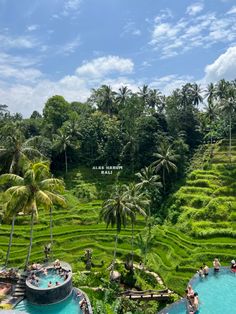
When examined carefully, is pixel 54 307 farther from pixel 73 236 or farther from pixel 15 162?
pixel 15 162

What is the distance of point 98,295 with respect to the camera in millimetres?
29781

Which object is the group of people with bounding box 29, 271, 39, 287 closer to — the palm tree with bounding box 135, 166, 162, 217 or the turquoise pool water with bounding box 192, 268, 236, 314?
the turquoise pool water with bounding box 192, 268, 236, 314

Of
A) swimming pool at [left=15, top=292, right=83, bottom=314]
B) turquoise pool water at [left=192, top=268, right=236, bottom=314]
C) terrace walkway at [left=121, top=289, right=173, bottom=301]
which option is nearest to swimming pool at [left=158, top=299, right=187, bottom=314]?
turquoise pool water at [left=192, top=268, right=236, bottom=314]

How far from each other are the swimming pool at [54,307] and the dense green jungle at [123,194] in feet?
6.73

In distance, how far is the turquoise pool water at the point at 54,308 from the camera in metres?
26.1

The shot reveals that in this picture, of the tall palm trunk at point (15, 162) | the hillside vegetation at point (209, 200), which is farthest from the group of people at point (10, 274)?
the hillside vegetation at point (209, 200)

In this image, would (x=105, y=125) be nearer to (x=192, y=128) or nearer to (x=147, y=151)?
(x=147, y=151)

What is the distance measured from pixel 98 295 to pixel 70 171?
43270mm

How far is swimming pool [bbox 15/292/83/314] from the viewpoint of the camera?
26.1 m

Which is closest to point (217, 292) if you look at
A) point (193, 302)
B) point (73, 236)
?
point (193, 302)

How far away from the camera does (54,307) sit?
26.9 metres

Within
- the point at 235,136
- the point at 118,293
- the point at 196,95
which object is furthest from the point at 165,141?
the point at 118,293

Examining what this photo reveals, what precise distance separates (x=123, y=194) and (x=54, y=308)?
1280 cm

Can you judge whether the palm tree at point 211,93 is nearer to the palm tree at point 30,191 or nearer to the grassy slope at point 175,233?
the grassy slope at point 175,233
